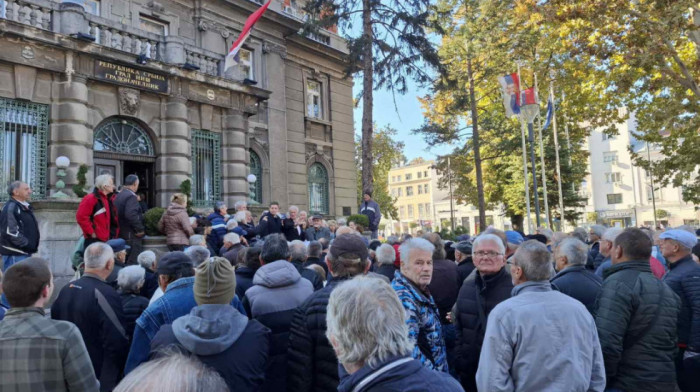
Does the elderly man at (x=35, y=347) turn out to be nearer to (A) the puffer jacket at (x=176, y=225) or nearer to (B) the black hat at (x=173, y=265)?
(B) the black hat at (x=173, y=265)

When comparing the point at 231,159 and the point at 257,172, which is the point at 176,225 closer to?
the point at 231,159

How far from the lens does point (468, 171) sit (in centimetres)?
3512

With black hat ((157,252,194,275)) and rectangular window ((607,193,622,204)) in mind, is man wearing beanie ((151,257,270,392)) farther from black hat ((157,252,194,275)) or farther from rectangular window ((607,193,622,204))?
rectangular window ((607,193,622,204))

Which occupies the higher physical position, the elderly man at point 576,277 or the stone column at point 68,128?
the stone column at point 68,128

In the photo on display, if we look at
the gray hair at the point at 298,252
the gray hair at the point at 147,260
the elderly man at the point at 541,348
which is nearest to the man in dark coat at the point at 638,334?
the elderly man at the point at 541,348

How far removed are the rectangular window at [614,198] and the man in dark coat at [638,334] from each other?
5953 cm

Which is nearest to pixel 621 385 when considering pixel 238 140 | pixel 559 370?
pixel 559 370

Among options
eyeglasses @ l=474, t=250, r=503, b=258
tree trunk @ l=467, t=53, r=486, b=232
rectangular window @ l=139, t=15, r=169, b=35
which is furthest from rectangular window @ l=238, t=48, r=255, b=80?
eyeglasses @ l=474, t=250, r=503, b=258

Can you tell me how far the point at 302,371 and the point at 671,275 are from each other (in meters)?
3.74

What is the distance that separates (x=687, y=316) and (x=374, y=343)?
389 cm

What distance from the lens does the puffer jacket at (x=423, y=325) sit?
10.5 feet

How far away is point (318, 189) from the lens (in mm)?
22641

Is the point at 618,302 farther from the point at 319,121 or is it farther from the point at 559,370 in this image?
the point at 319,121

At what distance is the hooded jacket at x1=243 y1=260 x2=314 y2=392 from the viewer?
12.4ft
